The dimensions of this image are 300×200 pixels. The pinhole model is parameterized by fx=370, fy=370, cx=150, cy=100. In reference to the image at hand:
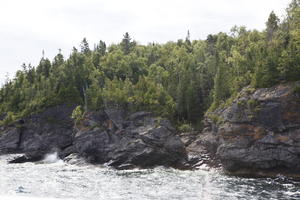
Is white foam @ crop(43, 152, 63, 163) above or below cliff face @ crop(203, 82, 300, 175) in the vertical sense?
below

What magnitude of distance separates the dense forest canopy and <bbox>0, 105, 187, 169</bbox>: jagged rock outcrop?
428 centimetres

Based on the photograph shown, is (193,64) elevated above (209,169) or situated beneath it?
elevated above

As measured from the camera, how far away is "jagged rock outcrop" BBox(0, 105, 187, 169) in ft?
258

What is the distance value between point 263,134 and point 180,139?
76.8 feet

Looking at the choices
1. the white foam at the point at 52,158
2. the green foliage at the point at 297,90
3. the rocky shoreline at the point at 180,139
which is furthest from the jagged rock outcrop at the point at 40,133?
the green foliage at the point at 297,90

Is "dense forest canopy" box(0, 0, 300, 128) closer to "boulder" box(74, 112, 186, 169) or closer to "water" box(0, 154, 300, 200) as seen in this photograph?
"boulder" box(74, 112, 186, 169)

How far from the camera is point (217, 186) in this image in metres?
50.2

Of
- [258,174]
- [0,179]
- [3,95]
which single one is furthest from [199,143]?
[3,95]

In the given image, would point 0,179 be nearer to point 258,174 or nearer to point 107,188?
point 107,188

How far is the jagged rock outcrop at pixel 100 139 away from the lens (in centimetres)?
7869

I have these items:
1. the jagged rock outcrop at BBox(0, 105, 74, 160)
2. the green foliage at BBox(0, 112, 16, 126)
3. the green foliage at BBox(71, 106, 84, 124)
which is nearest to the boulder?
the green foliage at BBox(71, 106, 84, 124)

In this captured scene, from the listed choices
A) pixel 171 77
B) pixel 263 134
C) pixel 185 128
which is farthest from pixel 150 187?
pixel 171 77

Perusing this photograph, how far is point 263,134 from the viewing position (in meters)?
63.7

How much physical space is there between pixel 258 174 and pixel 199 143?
2262 cm
